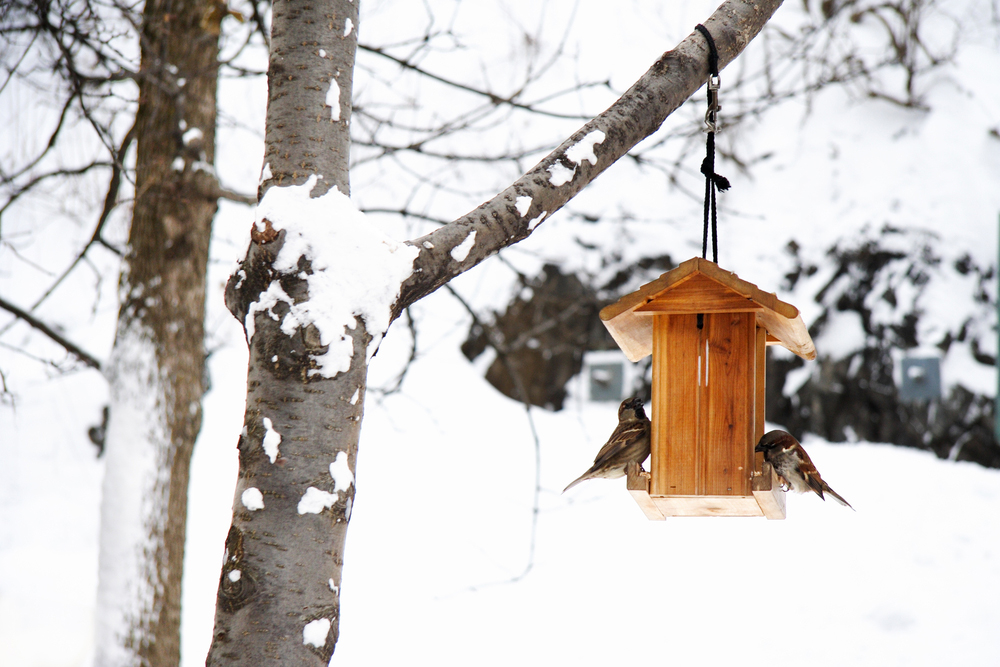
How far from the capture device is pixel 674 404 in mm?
2148

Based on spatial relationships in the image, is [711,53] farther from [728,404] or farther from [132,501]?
[132,501]

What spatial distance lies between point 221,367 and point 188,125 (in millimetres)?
5704

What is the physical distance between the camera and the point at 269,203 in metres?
1.64

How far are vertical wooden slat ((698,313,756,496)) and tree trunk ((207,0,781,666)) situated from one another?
61 centimetres

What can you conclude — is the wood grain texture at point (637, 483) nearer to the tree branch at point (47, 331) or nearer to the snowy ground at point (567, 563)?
the snowy ground at point (567, 563)

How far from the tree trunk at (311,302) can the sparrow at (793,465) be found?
825mm

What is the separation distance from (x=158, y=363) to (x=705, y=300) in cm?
257

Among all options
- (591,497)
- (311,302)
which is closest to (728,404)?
(311,302)

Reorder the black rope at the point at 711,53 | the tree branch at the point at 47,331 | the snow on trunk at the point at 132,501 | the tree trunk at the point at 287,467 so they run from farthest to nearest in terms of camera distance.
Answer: the tree branch at the point at 47,331
the snow on trunk at the point at 132,501
the black rope at the point at 711,53
the tree trunk at the point at 287,467

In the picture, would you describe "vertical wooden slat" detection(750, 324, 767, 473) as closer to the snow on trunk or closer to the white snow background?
the white snow background

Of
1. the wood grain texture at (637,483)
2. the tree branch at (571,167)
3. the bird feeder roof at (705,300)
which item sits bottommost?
the wood grain texture at (637,483)

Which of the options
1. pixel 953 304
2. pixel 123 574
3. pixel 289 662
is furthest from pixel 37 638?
pixel 953 304

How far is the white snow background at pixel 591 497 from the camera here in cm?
526

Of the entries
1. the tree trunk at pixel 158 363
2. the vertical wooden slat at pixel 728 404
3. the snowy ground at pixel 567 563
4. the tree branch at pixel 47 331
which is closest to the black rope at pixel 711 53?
the vertical wooden slat at pixel 728 404
